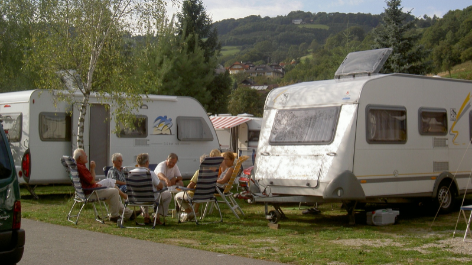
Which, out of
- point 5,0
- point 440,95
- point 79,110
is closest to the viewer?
point 440,95

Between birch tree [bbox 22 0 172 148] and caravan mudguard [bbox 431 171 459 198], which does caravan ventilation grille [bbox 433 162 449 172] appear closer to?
caravan mudguard [bbox 431 171 459 198]

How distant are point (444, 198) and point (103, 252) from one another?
21.0 ft

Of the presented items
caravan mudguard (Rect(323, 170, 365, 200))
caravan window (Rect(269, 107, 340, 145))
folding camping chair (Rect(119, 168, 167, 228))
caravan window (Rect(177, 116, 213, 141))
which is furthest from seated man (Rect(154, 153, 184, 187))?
caravan window (Rect(177, 116, 213, 141))

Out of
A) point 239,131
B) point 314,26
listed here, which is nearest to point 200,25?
point 239,131

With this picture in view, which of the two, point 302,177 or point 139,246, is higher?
point 302,177

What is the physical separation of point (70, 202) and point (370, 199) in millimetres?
5833

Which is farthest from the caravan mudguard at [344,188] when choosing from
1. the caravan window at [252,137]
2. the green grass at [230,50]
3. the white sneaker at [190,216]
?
the green grass at [230,50]

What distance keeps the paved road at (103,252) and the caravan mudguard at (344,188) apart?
244 centimetres

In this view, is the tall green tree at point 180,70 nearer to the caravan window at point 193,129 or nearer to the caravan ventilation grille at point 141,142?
the caravan window at point 193,129

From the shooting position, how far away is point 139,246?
6879mm

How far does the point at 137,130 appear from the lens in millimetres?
13445

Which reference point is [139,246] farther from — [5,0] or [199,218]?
[5,0]

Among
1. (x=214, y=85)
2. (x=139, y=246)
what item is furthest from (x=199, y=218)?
(x=214, y=85)

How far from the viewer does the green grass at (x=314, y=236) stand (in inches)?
246
